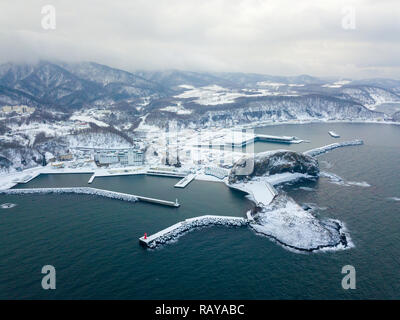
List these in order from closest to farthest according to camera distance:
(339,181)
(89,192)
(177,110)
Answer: (89,192) < (339,181) < (177,110)

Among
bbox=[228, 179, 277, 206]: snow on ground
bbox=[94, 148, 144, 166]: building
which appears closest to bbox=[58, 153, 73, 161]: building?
bbox=[94, 148, 144, 166]: building

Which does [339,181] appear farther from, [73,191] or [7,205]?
[7,205]

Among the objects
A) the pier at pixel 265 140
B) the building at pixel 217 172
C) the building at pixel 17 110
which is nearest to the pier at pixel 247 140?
the pier at pixel 265 140

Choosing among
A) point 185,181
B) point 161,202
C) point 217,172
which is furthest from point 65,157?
point 217,172

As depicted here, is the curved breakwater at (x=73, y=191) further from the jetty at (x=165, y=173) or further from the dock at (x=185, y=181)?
the jetty at (x=165, y=173)

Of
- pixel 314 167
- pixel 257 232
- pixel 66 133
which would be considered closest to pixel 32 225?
pixel 257 232

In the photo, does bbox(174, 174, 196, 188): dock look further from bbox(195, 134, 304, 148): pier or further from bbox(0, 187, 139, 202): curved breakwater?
bbox(195, 134, 304, 148): pier

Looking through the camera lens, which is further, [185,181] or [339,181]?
[185,181]
